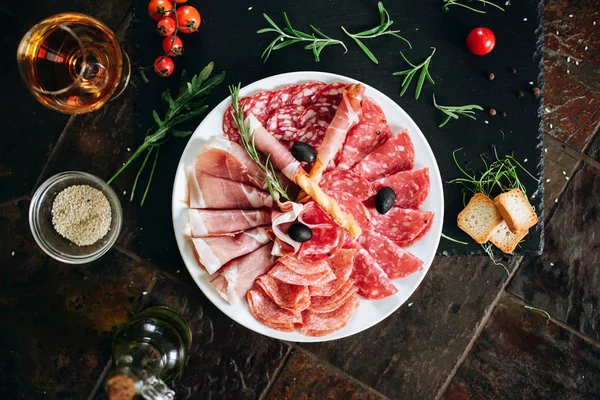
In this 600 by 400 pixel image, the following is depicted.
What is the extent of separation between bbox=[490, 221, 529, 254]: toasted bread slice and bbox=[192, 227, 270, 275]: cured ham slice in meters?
0.75

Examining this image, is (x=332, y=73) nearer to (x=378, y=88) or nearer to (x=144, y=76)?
(x=378, y=88)

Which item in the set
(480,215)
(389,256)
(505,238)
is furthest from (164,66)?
(505,238)

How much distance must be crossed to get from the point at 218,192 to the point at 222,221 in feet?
0.28

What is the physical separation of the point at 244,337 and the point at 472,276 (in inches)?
31.9

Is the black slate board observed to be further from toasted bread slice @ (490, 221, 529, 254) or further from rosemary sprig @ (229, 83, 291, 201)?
rosemary sprig @ (229, 83, 291, 201)

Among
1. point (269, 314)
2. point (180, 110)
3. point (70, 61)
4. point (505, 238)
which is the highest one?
point (70, 61)

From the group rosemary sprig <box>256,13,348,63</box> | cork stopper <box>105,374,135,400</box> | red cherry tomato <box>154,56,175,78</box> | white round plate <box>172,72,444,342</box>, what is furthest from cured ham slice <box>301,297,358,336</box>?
red cherry tomato <box>154,56,175,78</box>

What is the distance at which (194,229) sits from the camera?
162 centimetres

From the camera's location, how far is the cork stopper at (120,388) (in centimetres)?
130

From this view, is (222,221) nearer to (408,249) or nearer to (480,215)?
(408,249)

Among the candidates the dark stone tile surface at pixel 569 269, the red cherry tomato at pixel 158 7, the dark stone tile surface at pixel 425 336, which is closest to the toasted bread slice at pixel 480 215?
the dark stone tile surface at pixel 425 336

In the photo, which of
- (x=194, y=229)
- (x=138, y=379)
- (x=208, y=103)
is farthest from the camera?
(x=208, y=103)

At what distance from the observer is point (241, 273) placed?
63.3 inches

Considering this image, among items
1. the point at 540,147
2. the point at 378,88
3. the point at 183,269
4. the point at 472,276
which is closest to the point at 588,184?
the point at 540,147
